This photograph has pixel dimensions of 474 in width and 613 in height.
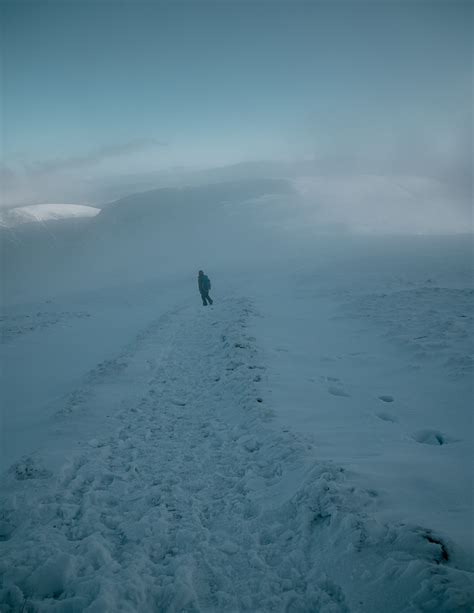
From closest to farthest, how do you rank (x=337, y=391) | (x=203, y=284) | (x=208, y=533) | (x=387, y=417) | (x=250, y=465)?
(x=208, y=533), (x=250, y=465), (x=387, y=417), (x=337, y=391), (x=203, y=284)

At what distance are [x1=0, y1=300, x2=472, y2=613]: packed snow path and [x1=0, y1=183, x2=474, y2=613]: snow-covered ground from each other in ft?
0.07

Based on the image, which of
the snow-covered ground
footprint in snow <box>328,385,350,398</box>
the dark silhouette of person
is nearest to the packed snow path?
the snow-covered ground

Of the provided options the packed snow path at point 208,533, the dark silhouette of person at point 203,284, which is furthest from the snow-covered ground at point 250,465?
the dark silhouette of person at point 203,284

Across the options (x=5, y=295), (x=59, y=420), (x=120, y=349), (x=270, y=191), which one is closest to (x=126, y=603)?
(x=59, y=420)

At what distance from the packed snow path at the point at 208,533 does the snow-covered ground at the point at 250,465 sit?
20mm

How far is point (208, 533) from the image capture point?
4.38 m

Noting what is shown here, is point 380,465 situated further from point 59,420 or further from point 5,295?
point 5,295

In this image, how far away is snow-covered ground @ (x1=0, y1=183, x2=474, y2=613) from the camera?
11.5 ft

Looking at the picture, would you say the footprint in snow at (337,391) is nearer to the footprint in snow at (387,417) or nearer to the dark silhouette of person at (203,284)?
the footprint in snow at (387,417)

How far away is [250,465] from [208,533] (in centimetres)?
152

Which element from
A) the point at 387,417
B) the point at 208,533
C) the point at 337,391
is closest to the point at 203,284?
the point at 337,391

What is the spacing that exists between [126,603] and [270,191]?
4443 inches

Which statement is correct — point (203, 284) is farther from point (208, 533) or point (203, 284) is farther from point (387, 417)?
point (208, 533)

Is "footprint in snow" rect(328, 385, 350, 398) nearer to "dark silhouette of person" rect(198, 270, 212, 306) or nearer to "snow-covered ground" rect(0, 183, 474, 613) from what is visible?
"snow-covered ground" rect(0, 183, 474, 613)
